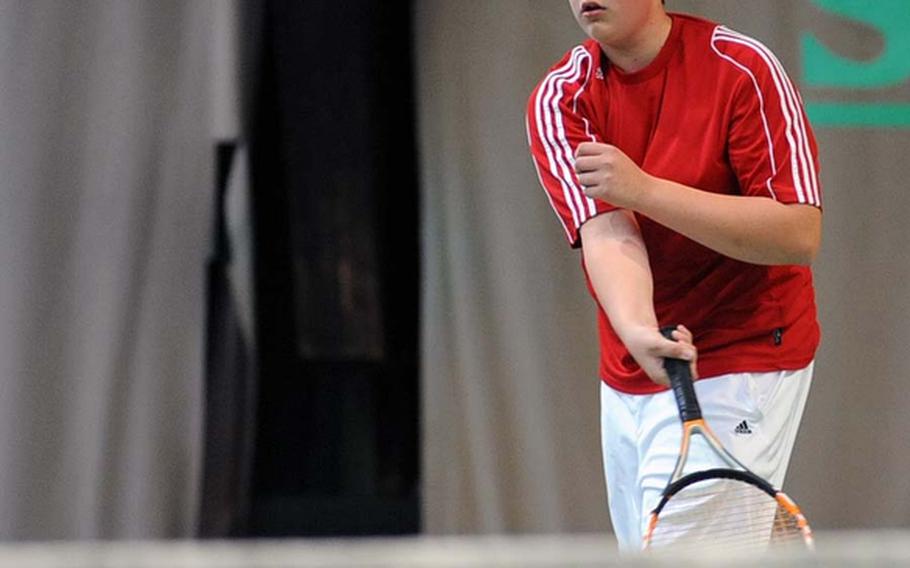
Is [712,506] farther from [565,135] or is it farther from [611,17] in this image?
[611,17]

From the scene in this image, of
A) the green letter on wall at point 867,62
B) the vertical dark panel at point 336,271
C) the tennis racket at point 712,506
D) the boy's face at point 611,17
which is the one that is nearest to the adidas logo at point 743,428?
the tennis racket at point 712,506

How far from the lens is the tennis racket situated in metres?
2.40

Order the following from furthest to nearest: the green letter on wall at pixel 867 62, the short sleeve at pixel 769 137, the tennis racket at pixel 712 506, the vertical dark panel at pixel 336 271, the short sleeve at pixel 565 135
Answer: the vertical dark panel at pixel 336 271, the green letter on wall at pixel 867 62, the short sleeve at pixel 565 135, the short sleeve at pixel 769 137, the tennis racket at pixel 712 506

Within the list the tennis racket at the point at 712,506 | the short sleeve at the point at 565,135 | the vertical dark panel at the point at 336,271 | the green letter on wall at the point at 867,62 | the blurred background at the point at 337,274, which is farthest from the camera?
the vertical dark panel at the point at 336,271

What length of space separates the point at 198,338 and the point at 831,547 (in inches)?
140

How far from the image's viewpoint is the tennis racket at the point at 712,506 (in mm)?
2400

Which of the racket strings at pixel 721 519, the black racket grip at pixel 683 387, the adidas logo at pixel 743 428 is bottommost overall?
the racket strings at pixel 721 519

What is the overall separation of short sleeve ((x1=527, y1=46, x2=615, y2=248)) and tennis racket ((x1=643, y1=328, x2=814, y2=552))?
0.97 feet

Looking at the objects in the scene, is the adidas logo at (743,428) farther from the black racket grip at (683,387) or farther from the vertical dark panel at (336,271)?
the vertical dark panel at (336,271)

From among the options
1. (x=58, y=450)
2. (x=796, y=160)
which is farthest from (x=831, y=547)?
(x=58, y=450)

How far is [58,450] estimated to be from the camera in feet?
14.7

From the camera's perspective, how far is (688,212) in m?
2.43

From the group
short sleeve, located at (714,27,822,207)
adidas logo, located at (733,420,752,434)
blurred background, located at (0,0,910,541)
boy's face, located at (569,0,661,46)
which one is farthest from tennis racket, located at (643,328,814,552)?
blurred background, located at (0,0,910,541)

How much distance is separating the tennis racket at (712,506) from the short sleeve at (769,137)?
0.29 m
